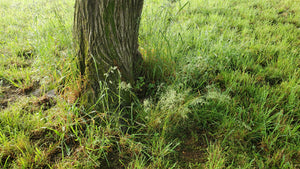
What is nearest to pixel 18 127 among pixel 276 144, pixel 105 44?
pixel 105 44

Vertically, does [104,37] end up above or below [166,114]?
above

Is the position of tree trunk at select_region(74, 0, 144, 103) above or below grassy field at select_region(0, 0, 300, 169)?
above

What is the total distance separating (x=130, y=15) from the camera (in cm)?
174

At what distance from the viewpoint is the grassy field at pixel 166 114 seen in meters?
1.46

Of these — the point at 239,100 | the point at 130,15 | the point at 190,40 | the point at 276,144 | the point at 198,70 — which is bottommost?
the point at 276,144

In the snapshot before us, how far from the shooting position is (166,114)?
67.7 inches

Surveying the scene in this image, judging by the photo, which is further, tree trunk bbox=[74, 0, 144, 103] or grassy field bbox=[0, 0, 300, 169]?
tree trunk bbox=[74, 0, 144, 103]

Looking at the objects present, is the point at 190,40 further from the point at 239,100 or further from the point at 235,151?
the point at 235,151

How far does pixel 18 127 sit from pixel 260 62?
9.39 ft

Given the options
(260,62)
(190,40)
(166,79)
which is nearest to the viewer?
(166,79)

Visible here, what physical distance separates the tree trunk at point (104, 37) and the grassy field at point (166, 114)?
0.50 ft

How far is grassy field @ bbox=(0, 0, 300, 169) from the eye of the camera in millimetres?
1459

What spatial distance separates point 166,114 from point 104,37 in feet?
3.01

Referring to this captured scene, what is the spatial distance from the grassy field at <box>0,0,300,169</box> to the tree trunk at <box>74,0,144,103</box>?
154 millimetres
